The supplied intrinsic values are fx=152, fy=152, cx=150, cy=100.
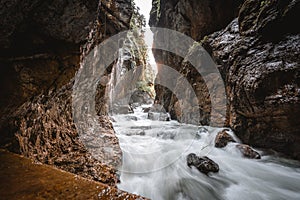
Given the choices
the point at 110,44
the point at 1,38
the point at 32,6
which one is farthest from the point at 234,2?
the point at 1,38

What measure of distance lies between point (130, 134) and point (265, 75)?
262 inches

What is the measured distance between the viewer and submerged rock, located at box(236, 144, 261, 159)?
463 cm

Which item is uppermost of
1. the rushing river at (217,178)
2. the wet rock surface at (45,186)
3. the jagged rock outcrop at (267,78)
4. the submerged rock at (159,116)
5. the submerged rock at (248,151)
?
the jagged rock outcrop at (267,78)

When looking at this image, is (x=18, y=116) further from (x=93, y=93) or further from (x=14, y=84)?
(x=93, y=93)

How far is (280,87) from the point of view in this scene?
13.1 ft

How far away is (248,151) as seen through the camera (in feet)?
15.8

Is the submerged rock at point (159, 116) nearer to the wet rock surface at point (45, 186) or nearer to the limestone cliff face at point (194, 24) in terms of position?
the limestone cliff face at point (194, 24)

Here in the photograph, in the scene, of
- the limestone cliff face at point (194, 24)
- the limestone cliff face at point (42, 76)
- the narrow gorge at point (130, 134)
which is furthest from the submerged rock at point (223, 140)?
the limestone cliff face at point (42, 76)

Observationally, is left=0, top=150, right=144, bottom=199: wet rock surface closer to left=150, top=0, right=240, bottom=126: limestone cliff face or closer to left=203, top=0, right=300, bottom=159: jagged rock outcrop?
left=203, top=0, right=300, bottom=159: jagged rock outcrop

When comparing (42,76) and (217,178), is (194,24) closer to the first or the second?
(217,178)

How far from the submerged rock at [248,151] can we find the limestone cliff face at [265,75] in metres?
0.39

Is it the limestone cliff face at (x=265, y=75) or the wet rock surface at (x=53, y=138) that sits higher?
the limestone cliff face at (x=265, y=75)

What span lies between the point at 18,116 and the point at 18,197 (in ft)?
5.78

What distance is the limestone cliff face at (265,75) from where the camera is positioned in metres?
3.93
